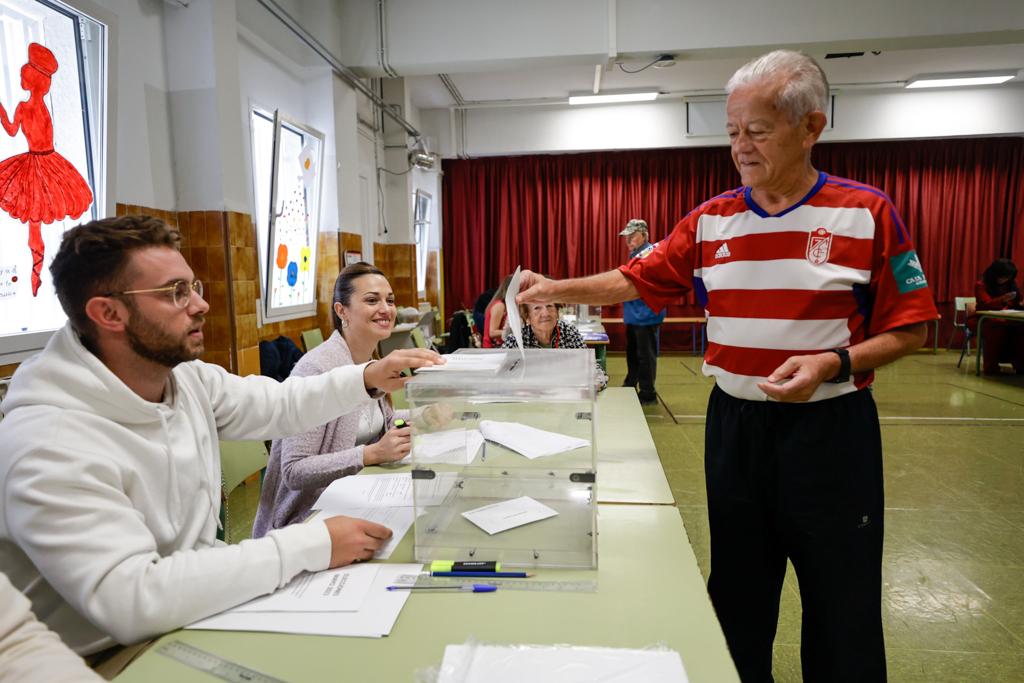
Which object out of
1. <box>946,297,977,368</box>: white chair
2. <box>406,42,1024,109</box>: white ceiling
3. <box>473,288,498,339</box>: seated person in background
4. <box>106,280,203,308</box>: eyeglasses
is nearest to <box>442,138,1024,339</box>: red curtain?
<box>946,297,977,368</box>: white chair

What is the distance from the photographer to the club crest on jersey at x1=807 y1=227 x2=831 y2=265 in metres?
1.28

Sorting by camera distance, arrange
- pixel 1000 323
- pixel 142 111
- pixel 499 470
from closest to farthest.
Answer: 1. pixel 499 470
2. pixel 142 111
3. pixel 1000 323

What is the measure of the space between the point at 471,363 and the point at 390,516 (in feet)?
1.28

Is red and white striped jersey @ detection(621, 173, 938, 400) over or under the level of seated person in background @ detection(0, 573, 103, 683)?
over

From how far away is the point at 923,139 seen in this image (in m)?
8.38

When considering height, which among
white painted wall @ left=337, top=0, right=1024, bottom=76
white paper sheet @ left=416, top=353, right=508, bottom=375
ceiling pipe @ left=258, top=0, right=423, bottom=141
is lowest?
white paper sheet @ left=416, top=353, right=508, bottom=375

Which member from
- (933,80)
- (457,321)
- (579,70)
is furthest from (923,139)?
(457,321)

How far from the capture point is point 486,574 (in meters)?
1.08

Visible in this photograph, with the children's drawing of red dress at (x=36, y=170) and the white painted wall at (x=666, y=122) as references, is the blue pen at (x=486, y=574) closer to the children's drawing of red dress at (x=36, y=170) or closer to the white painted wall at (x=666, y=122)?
the children's drawing of red dress at (x=36, y=170)

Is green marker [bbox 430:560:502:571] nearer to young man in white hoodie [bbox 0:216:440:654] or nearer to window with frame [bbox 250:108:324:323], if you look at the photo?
young man in white hoodie [bbox 0:216:440:654]

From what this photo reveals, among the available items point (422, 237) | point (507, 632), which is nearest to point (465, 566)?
point (507, 632)

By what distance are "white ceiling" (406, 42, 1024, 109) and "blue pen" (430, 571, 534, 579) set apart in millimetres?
6115

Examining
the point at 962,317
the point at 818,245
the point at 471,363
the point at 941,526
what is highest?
the point at 818,245

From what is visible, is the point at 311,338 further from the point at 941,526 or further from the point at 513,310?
the point at 941,526
